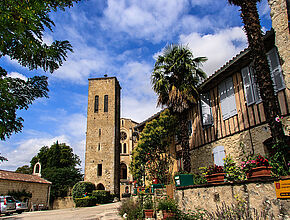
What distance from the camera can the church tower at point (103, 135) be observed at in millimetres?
27844

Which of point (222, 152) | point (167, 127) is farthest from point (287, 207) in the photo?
point (167, 127)

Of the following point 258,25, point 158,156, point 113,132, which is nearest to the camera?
point 258,25

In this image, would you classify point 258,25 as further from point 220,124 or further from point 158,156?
point 158,156

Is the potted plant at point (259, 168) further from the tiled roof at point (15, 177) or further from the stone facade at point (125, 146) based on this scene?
the stone facade at point (125, 146)

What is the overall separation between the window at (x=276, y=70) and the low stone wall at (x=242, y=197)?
3.70 m

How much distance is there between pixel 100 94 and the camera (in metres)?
31.2

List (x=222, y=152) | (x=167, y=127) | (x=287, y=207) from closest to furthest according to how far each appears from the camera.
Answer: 1. (x=287, y=207)
2. (x=222, y=152)
3. (x=167, y=127)

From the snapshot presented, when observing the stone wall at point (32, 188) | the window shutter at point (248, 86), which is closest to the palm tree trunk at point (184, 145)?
the window shutter at point (248, 86)

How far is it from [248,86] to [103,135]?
23682 millimetres

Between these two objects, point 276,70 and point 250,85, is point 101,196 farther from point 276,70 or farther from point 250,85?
point 276,70

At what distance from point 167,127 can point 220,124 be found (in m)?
3.67

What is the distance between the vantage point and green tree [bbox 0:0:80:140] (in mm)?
3189

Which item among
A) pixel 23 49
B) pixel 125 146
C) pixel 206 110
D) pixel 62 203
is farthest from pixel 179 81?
pixel 125 146

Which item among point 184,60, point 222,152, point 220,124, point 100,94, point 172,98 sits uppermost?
point 100,94
